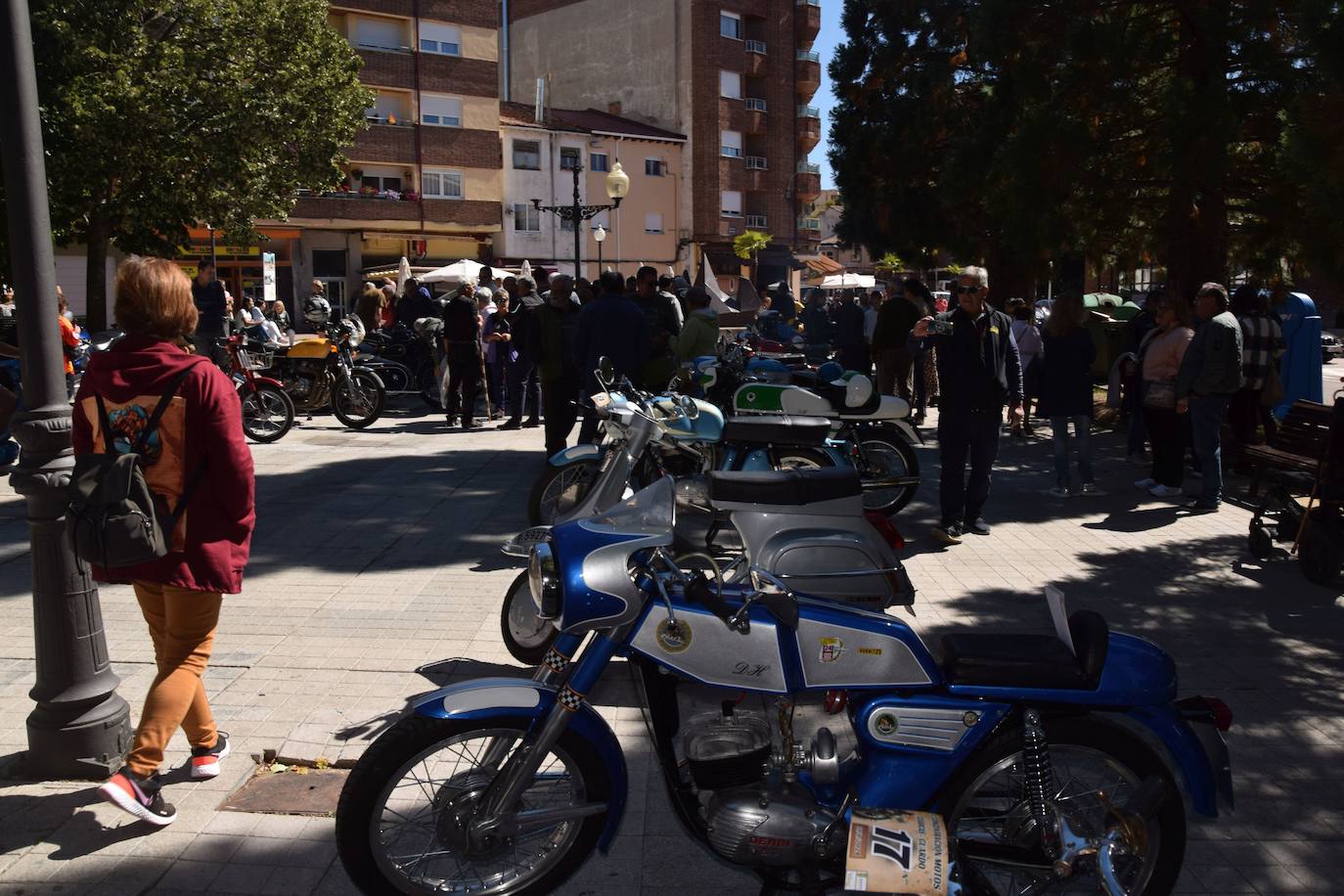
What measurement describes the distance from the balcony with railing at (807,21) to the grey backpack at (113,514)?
5558 centimetres

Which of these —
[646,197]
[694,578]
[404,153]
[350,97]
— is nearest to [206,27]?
[350,97]

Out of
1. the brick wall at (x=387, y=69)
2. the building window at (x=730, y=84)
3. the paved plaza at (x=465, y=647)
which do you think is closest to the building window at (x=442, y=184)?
the brick wall at (x=387, y=69)

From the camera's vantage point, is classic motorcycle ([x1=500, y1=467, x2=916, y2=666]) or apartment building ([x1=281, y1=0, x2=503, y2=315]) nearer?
classic motorcycle ([x1=500, y1=467, x2=916, y2=666])

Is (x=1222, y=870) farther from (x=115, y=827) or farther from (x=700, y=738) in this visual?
(x=115, y=827)

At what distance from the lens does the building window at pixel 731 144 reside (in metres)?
51.6

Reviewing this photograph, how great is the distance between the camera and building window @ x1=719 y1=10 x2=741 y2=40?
167 feet

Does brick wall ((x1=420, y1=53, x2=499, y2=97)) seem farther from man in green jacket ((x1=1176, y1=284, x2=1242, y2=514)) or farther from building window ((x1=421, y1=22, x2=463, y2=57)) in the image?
man in green jacket ((x1=1176, y1=284, x2=1242, y2=514))

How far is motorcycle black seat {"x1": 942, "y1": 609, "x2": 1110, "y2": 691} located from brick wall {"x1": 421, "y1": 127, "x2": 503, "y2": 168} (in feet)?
136

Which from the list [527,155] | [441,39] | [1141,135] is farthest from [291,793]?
[527,155]

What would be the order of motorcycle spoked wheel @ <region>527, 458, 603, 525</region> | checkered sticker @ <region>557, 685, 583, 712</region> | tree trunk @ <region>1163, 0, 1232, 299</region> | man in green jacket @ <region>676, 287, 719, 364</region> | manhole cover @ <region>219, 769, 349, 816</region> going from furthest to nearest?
tree trunk @ <region>1163, 0, 1232, 299</region> < man in green jacket @ <region>676, 287, 719, 364</region> < motorcycle spoked wheel @ <region>527, 458, 603, 525</region> < manhole cover @ <region>219, 769, 349, 816</region> < checkered sticker @ <region>557, 685, 583, 712</region>

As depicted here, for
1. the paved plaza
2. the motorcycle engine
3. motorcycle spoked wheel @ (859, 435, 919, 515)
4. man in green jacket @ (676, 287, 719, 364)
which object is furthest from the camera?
man in green jacket @ (676, 287, 719, 364)

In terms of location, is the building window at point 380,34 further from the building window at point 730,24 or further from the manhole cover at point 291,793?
the manhole cover at point 291,793

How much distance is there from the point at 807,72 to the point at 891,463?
51.1m

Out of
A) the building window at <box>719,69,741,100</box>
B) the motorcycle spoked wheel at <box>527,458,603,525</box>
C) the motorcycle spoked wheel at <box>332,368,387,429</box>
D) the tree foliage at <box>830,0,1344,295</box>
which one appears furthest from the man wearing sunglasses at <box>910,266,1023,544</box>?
the building window at <box>719,69,741,100</box>
